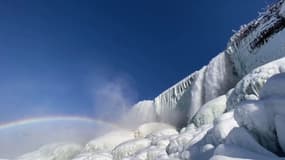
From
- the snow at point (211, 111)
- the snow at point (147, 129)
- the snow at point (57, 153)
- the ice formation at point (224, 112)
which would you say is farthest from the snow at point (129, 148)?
the snow at point (57, 153)

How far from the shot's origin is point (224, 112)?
11875mm

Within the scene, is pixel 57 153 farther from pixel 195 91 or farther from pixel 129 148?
pixel 195 91

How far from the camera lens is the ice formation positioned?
13.3 ft

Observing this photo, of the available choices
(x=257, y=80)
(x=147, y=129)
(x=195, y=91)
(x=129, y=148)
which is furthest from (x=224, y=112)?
(x=147, y=129)

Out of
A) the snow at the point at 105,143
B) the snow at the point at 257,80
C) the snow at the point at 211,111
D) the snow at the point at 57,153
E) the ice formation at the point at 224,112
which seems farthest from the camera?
the snow at the point at 57,153

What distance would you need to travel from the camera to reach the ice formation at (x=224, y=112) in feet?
13.3

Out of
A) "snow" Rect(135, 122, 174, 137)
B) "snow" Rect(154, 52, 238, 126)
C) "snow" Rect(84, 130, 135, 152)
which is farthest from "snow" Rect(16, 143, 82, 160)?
"snow" Rect(154, 52, 238, 126)

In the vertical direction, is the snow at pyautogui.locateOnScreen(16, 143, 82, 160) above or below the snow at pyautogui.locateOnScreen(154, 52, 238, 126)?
below

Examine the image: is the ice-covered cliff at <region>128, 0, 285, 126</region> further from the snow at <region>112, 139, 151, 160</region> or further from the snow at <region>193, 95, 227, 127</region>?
the snow at <region>112, 139, 151, 160</region>

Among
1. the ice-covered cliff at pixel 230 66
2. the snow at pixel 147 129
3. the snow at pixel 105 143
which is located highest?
the ice-covered cliff at pixel 230 66

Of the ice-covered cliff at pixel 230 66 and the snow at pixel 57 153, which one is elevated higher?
the ice-covered cliff at pixel 230 66

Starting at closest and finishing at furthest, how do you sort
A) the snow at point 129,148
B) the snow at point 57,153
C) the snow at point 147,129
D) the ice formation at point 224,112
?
the ice formation at point 224,112
the snow at point 129,148
the snow at point 57,153
the snow at point 147,129

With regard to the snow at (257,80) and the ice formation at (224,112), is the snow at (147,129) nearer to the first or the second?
the ice formation at (224,112)

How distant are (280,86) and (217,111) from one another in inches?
338
